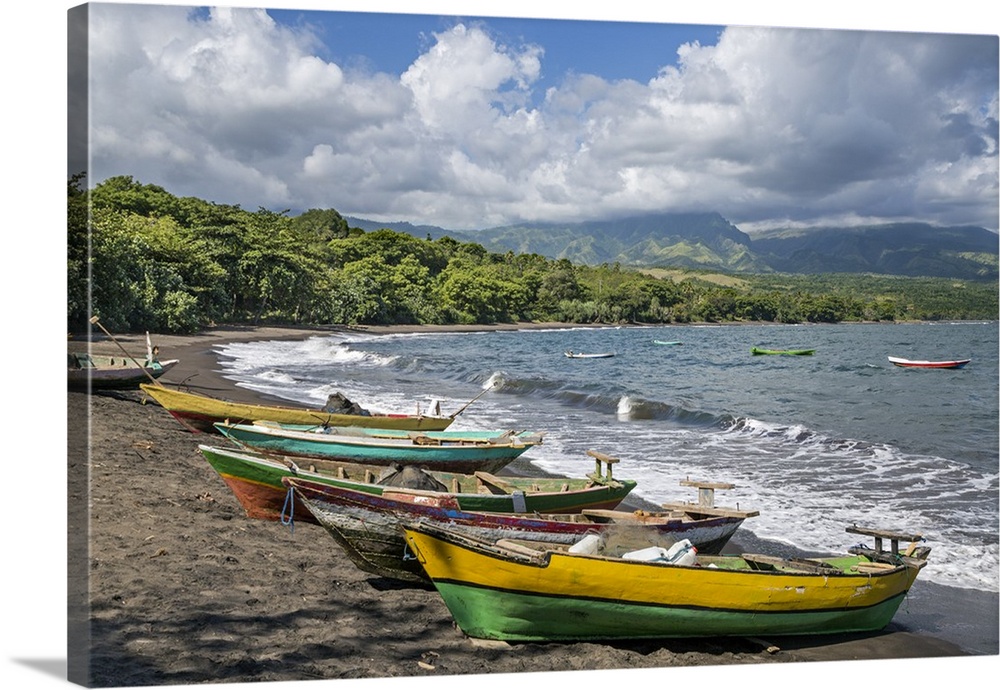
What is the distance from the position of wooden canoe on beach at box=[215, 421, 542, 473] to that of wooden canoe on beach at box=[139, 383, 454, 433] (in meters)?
0.87

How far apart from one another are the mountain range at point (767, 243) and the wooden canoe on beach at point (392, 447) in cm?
177

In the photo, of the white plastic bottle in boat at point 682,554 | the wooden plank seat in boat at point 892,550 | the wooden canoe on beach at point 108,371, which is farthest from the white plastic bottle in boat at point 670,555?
the wooden canoe on beach at point 108,371

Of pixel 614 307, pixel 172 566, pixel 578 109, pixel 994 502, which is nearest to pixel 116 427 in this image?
pixel 172 566

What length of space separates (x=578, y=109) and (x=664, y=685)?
3996 mm

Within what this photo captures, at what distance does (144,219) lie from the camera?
6723mm

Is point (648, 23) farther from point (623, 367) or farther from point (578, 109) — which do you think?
point (623, 367)

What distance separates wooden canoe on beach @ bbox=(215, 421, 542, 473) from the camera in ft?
23.1

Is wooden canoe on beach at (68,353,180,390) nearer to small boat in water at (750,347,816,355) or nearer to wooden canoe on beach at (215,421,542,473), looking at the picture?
wooden canoe on beach at (215,421,542,473)

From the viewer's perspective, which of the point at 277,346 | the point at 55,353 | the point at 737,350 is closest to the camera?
the point at 55,353

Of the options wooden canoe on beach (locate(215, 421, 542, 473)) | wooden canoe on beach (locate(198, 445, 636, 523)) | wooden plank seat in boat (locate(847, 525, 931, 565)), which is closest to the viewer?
wooden plank seat in boat (locate(847, 525, 931, 565))

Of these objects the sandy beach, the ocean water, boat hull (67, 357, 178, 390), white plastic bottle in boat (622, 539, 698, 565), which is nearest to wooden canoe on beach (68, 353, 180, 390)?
boat hull (67, 357, 178, 390)

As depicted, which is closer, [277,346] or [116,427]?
[116,427]

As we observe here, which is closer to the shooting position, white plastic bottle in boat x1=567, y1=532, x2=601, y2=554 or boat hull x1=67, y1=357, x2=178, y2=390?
white plastic bottle in boat x1=567, y1=532, x2=601, y2=554

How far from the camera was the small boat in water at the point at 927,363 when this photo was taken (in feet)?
32.9
